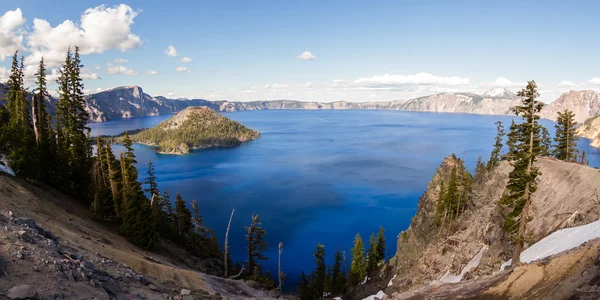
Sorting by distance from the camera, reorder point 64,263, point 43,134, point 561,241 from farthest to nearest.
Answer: point 43,134
point 561,241
point 64,263

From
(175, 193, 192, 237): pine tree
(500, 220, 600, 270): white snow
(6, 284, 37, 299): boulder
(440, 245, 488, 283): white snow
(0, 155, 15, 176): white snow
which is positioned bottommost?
(175, 193, 192, 237): pine tree

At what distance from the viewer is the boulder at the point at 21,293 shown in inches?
372

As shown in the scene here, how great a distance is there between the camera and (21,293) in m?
9.60

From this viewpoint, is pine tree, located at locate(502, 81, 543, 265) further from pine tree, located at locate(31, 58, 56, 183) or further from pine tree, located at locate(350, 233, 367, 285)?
pine tree, located at locate(31, 58, 56, 183)

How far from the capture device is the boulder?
9.45 meters

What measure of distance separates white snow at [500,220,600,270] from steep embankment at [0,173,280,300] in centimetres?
2062

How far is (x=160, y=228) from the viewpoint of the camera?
159ft

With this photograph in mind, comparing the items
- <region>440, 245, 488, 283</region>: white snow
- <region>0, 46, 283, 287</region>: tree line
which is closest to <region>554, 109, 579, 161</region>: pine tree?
<region>440, 245, 488, 283</region>: white snow

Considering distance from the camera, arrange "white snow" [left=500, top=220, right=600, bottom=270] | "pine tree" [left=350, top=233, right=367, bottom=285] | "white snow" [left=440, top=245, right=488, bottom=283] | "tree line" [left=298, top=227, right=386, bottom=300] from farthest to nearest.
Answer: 1. "pine tree" [left=350, top=233, right=367, bottom=285]
2. "tree line" [left=298, top=227, right=386, bottom=300]
3. "white snow" [left=440, top=245, right=488, bottom=283]
4. "white snow" [left=500, top=220, right=600, bottom=270]

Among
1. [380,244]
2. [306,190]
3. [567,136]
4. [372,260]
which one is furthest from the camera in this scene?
[306,190]

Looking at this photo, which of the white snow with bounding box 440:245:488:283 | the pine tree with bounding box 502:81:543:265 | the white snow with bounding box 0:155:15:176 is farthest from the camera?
the white snow with bounding box 0:155:15:176

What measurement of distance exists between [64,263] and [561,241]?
2741cm

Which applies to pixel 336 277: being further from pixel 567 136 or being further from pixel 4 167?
pixel 4 167

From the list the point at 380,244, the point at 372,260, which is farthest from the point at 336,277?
the point at 380,244
